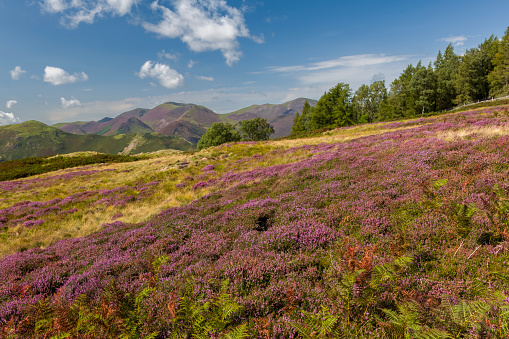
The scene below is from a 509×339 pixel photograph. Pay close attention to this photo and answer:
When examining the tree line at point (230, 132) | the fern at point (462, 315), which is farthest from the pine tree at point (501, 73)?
the fern at point (462, 315)

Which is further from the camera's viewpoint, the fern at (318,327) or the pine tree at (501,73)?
the pine tree at (501,73)

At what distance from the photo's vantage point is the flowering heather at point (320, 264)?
2.94 metres

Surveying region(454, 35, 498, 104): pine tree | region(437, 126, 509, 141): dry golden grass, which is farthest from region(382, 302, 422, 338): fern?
region(454, 35, 498, 104): pine tree

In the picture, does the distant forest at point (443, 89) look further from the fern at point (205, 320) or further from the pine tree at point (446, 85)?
the fern at point (205, 320)

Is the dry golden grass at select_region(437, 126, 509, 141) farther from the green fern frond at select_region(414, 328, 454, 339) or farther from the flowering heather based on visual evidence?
the green fern frond at select_region(414, 328, 454, 339)

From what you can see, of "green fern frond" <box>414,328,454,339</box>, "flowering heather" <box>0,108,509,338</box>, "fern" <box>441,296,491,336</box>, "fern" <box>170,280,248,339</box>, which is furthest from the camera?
"fern" <box>170,280,248,339</box>

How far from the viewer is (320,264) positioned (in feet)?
15.1

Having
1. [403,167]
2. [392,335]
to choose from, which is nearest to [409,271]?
[392,335]

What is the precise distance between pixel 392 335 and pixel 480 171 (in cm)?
668

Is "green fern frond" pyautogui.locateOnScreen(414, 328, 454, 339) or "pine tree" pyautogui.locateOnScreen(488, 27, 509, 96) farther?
"pine tree" pyautogui.locateOnScreen(488, 27, 509, 96)

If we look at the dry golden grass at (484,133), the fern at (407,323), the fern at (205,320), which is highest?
the dry golden grass at (484,133)

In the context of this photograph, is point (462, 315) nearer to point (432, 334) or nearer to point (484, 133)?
point (432, 334)

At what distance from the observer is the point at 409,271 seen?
382 cm

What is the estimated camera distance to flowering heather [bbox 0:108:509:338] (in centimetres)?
294
